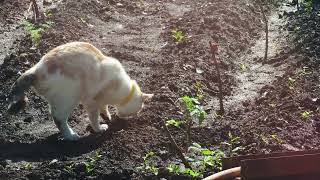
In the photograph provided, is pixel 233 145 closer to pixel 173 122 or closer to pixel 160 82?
pixel 173 122

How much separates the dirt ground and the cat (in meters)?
0.31

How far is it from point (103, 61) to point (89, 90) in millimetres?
418

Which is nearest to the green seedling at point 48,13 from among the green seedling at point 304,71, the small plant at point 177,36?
the small plant at point 177,36

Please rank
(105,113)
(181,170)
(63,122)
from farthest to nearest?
(105,113) → (63,122) → (181,170)

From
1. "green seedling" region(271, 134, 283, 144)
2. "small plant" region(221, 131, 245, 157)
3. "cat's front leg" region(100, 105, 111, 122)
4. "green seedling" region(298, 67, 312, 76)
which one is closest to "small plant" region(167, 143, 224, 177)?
"small plant" region(221, 131, 245, 157)

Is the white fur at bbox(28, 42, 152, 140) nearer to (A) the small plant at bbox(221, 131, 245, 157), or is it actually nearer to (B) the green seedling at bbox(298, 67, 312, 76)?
(A) the small plant at bbox(221, 131, 245, 157)

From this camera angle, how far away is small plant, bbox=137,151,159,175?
6129mm

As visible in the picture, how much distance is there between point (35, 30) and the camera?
10773 millimetres

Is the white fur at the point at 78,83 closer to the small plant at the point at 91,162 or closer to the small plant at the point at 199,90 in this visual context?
the small plant at the point at 91,162

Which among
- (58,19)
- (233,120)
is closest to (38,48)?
(58,19)

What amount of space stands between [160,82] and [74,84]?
88.7 inches

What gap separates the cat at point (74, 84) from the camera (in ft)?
22.6

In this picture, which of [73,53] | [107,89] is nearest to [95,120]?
[107,89]

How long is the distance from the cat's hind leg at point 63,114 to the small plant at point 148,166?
1.10 meters
